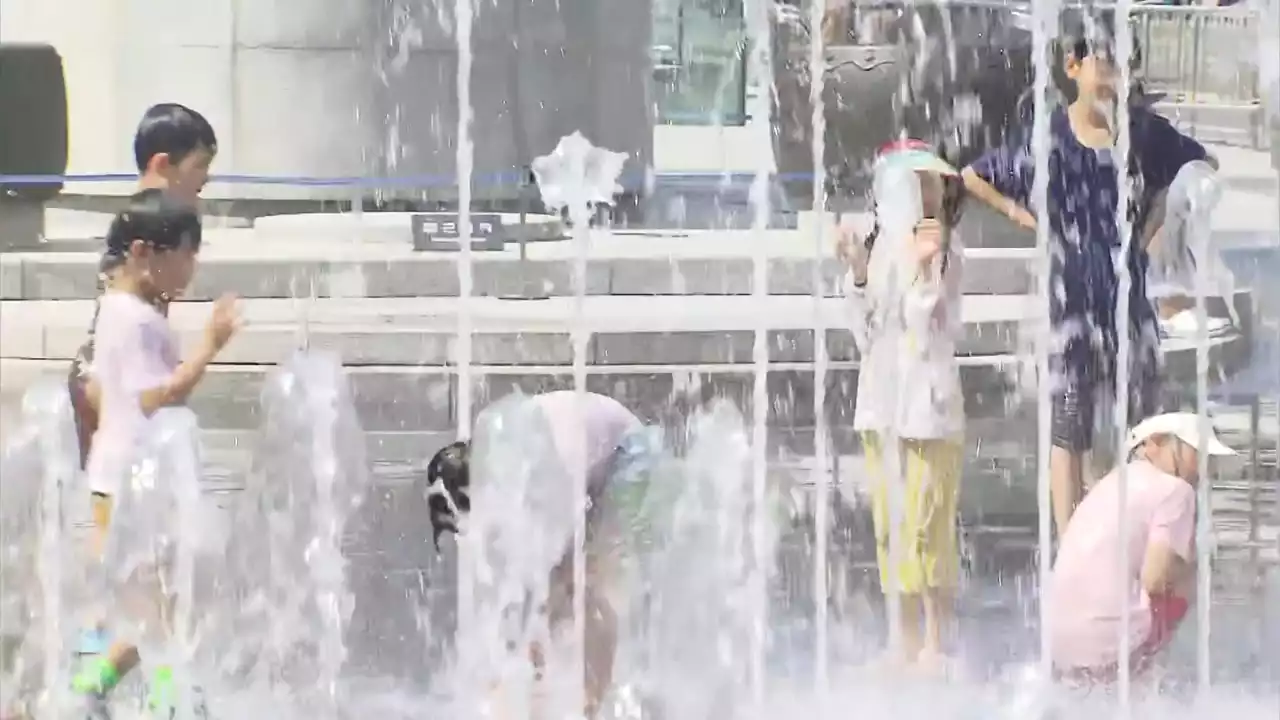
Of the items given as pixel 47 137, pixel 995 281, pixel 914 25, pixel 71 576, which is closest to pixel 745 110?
pixel 914 25

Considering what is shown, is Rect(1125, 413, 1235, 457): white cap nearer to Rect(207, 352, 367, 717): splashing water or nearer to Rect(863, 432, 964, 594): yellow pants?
Rect(863, 432, 964, 594): yellow pants

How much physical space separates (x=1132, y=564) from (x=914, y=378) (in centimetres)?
26

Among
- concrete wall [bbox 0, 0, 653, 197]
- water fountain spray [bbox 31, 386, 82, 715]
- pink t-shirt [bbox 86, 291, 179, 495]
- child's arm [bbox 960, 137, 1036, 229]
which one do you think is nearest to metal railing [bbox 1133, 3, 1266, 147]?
child's arm [bbox 960, 137, 1036, 229]

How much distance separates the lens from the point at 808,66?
120cm

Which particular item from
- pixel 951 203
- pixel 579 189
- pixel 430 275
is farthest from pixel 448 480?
pixel 951 203

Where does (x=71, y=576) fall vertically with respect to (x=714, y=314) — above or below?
below

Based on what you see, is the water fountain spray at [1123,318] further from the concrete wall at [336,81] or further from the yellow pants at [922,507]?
the concrete wall at [336,81]

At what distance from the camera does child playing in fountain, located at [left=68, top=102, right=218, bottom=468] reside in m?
1.18

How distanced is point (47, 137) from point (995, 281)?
87cm

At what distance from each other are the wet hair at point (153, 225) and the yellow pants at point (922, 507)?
64 cm

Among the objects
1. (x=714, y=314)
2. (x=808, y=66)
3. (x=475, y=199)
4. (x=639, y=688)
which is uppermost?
(x=808, y=66)

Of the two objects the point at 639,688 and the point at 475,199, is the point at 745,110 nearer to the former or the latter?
the point at 475,199

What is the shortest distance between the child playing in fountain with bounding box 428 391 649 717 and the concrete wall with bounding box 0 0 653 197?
0.71 ft

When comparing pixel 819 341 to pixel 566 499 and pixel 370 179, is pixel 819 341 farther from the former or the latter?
pixel 370 179
